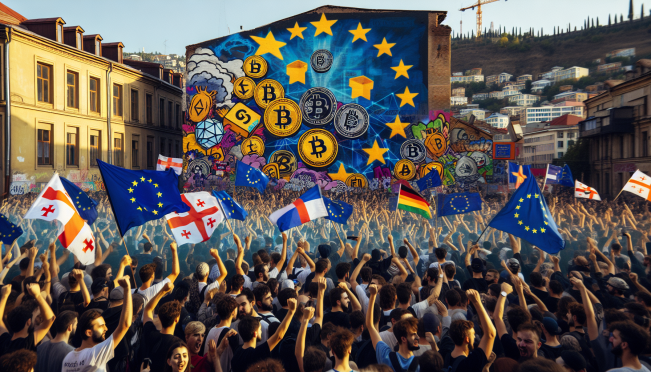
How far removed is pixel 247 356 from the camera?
4.12m

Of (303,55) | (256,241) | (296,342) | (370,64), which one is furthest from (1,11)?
(296,342)

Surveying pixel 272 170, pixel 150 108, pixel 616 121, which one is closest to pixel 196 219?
pixel 272 170

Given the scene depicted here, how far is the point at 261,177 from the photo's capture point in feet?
49.6

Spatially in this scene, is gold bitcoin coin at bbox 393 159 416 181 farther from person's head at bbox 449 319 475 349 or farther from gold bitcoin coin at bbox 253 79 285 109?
person's head at bbox 449 319 475 349

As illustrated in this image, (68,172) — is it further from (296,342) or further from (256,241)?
(296,342)

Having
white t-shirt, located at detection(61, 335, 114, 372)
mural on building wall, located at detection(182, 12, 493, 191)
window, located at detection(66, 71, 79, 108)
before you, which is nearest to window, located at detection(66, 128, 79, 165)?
window, located at detection(66, 71, 79, 108)

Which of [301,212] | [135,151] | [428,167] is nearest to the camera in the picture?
[301,212]

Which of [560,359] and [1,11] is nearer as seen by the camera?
[560,359]

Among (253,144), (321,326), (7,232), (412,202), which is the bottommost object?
(321,326)

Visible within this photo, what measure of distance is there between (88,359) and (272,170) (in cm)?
2676

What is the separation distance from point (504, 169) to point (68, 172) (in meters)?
29.2

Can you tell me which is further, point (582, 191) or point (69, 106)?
point (69, 106)

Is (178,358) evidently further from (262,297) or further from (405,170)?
(405,170)

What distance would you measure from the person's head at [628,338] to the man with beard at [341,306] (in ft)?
7.52
